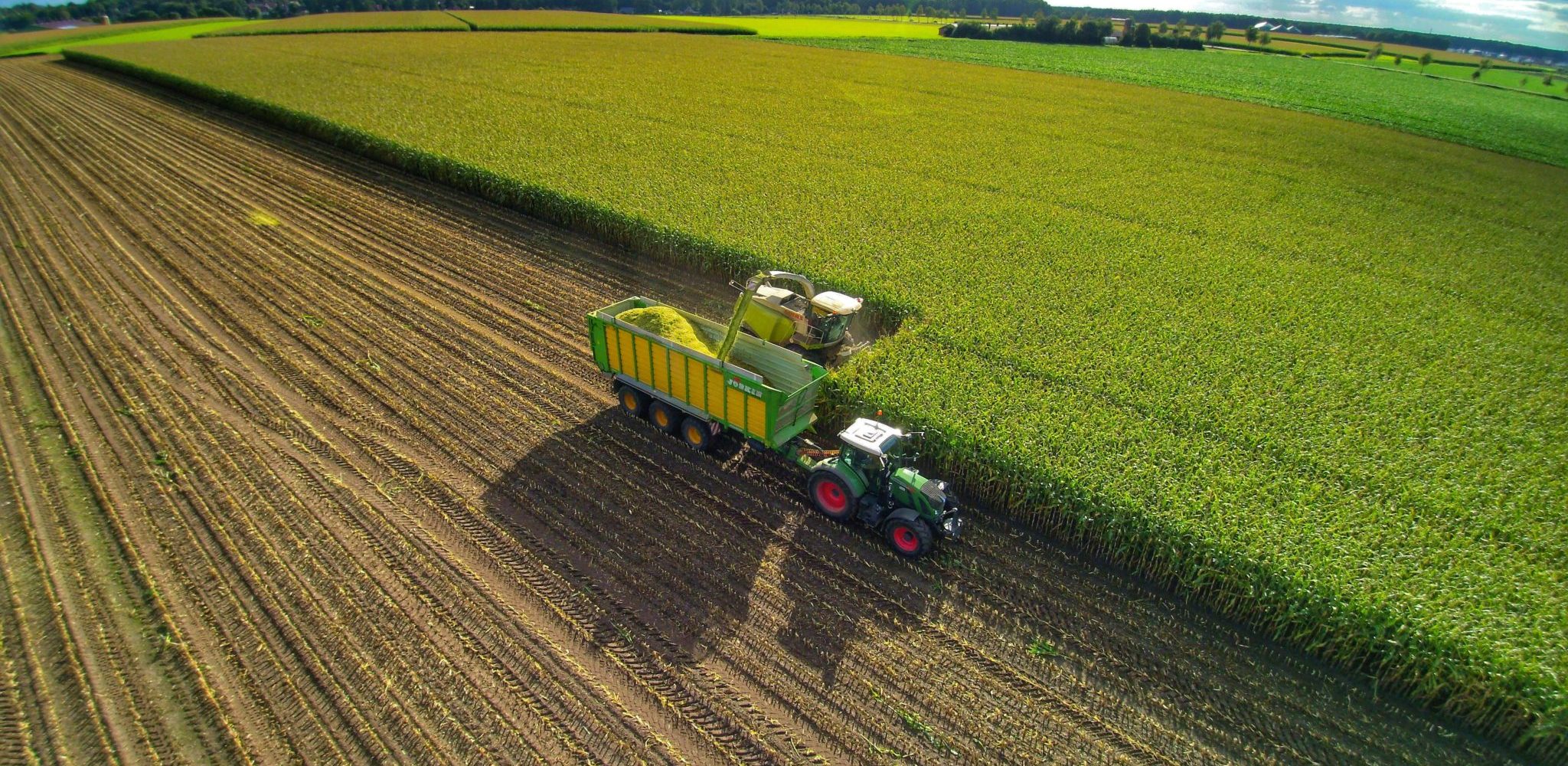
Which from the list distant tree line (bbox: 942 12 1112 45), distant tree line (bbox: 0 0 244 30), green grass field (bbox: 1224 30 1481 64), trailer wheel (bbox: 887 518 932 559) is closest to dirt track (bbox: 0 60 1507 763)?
trailer wheel (bbox: 887 518 932 559)

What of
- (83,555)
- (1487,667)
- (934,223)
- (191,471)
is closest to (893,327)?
(934,223)

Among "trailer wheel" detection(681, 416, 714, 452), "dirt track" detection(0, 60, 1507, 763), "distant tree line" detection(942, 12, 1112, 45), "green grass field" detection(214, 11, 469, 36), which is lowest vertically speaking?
"dirt track" detection(0, 60, 1507, 763)

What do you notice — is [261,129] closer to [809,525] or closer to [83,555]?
[83,555]

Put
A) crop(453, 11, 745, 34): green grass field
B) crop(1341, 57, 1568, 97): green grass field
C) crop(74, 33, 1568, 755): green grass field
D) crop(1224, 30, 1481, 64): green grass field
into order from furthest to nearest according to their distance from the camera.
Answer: crop(1224, 30, 1481, 64): green grass field
crop(1341, 57, 1568, 97): green grass field
crop(453, 11, 745, 34): green grass field
crop(74, 33, 1568, 755): green grass field

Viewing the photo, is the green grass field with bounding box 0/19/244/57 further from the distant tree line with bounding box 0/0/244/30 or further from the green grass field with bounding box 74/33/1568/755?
the green grass field with bounding box 74/33/1568/755

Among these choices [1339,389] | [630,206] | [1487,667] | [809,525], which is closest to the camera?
[1487,667]

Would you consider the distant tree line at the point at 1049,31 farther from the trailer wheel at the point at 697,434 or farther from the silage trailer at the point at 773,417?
the trailer wheel at the point at 697,434
